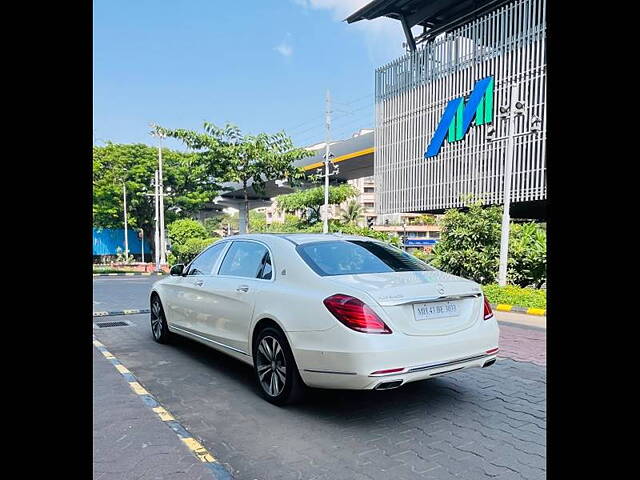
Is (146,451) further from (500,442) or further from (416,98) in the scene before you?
(416,98)

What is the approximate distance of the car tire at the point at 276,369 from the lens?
3.83m

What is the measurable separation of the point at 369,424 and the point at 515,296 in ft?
26.4

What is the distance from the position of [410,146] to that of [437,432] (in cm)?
2102

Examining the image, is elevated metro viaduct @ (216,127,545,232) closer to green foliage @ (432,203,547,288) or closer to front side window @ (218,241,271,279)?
green foliage @ (432,203,547,288)

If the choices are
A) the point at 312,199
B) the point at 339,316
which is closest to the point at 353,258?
the point at 339,316

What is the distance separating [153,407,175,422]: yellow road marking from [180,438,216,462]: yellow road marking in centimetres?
46

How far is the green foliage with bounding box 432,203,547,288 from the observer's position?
41.3ft

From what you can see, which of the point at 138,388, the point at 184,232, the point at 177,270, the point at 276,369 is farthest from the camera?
the point at 184,232

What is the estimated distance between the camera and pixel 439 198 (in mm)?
21953

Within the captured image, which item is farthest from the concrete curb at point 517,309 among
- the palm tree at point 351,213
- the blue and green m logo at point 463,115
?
the palm tree at point 351,213

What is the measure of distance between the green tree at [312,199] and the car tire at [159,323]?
19635 mm

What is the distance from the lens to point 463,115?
20.2 metres

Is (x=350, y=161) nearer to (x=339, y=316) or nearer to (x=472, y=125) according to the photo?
(x=472, y=125)
